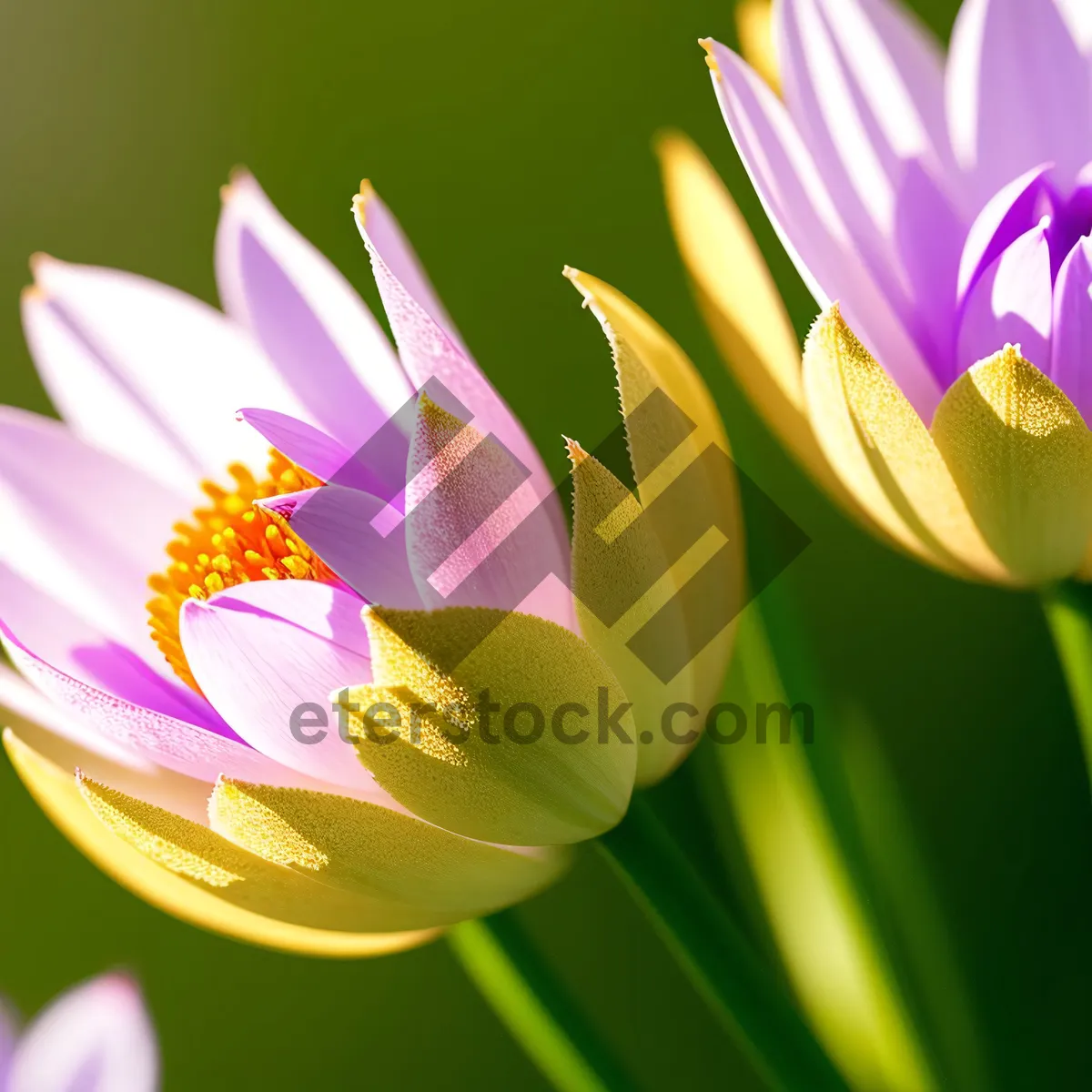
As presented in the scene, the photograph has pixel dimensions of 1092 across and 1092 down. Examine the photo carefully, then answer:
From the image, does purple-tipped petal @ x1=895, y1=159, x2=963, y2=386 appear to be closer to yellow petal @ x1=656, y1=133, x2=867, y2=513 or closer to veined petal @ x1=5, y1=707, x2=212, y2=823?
yellow petal @ x1=656, y1=133, x2=867, y2=513

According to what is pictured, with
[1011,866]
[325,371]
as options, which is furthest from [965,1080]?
[325,371]

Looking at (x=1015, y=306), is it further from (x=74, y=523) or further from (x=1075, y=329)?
(x=74, y=523)

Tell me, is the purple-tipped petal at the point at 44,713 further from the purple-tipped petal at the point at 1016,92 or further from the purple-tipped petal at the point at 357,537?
the purple-tipped petal at the point at 1016,92

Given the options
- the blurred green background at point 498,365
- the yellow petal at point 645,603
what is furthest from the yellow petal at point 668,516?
the blurred green background at point 498,365

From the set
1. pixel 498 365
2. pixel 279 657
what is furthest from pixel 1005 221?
pixel 498 365

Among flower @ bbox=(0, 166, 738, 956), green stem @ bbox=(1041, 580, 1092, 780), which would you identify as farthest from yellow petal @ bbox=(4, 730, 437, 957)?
green stem @ bbox=(1041, 580, 1092, 780)

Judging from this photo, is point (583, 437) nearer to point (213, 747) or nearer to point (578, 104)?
point (578, 104)
